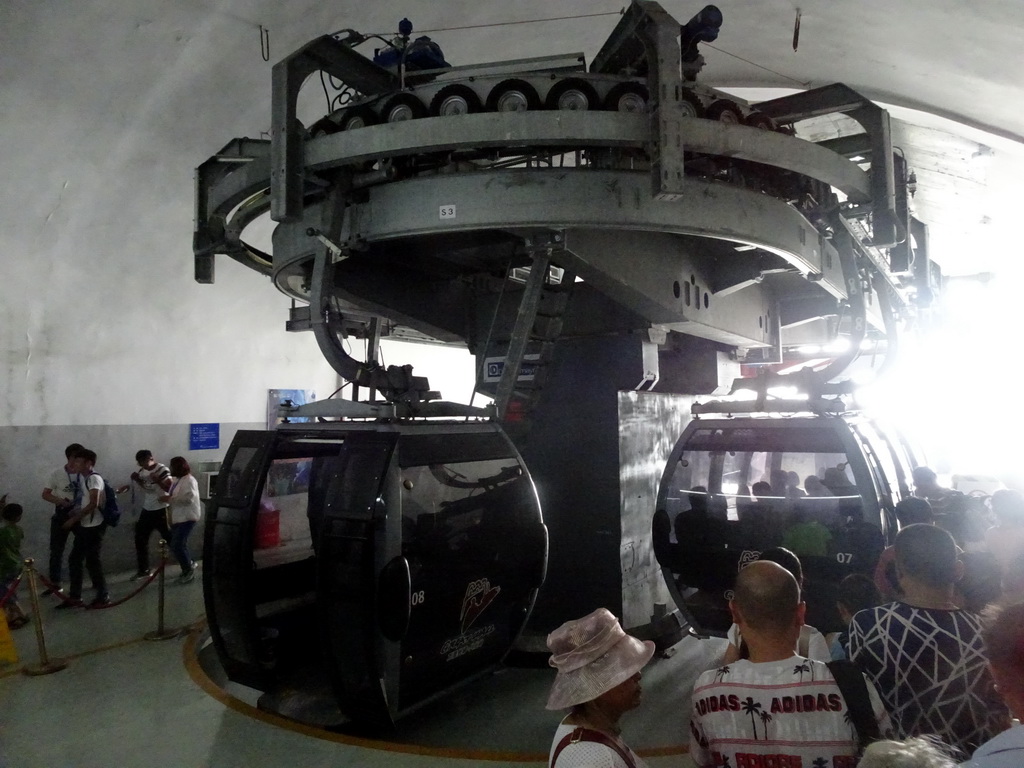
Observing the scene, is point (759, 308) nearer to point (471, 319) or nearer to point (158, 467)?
point (471, 319)

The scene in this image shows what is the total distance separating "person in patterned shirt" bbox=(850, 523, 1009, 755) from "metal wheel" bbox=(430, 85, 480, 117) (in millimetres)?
2966

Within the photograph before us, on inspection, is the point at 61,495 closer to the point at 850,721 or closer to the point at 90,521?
the point at 90,521

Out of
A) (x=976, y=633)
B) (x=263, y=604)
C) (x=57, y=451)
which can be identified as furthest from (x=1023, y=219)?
(x=57, y=451)

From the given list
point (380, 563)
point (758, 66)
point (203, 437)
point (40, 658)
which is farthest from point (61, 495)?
point (758, 66)

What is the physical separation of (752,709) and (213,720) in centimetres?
340

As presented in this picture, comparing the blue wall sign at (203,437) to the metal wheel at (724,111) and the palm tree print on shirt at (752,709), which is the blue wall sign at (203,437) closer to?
the metal wheel at (724,111)

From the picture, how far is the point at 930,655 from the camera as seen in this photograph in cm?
212

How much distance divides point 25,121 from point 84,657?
4631 mm

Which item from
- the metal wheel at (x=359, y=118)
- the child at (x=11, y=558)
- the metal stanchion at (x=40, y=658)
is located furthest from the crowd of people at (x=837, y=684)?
the child at (x=11, y=558)

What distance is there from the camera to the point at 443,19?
6.51 meters

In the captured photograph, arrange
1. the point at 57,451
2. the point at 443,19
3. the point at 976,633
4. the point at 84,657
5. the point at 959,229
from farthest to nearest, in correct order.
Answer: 1. the point at 959,229
2. the point at 57,451
3. the point at 443,19
4. the point at 84,657
5. the point at 976,633

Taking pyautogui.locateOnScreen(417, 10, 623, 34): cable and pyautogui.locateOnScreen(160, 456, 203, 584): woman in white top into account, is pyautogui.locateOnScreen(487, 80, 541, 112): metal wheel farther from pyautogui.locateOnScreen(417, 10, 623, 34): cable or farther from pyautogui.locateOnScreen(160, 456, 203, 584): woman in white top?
pyautogui.locateOnScreen(160, 456, 203, 584): woman in white top

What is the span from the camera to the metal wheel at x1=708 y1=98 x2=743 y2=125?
3.91 metres

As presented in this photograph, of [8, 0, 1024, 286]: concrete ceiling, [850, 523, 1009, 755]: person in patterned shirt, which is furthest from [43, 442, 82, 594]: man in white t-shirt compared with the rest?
[850, 523, 1009, 755]: person in patterned shirt
